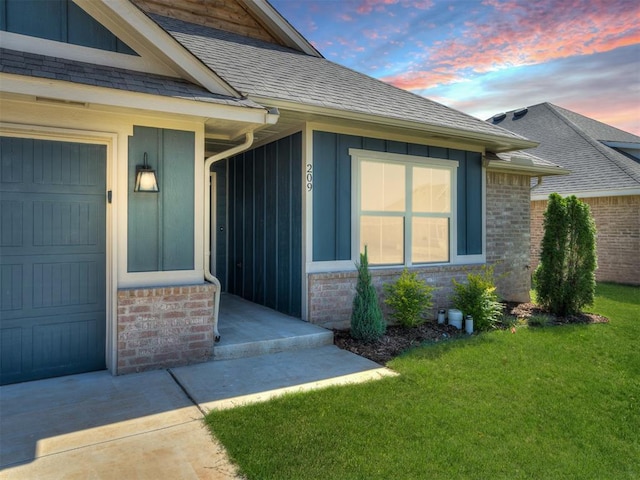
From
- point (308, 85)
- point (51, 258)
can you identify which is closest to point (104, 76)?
point (51, 258)

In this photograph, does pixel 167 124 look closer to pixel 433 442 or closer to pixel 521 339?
pixel 433 442

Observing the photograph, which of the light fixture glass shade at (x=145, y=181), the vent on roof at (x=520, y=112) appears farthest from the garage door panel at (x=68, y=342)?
the vent on roof at (x=520, y=112)

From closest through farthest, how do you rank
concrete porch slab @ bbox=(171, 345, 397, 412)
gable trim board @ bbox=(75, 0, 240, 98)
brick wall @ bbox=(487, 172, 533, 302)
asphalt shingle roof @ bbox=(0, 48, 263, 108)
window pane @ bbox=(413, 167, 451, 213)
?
asphalt shingle roof @ bbox=(0, 48, 263, 108), concrete porch slab @ bbox=(171, 345, 397, 412), gable trim board @ bbox=(75, 0, 240, 98), window pane @ bbox=(413, 167, 451, 213), brick wall @ bbox=(487, 172, 533, 302)

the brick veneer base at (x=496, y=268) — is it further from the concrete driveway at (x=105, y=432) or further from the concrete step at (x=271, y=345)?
the concrete driveway at (x=105, y=432)

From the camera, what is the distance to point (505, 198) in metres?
8.20

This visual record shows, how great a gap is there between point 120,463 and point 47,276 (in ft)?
7.31

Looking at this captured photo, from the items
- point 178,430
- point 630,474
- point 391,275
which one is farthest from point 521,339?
point 178,430

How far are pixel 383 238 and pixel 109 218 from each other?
3851 millimetres

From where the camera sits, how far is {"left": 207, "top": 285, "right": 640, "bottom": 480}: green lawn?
2.66m

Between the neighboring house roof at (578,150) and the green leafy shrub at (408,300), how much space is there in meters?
8.33

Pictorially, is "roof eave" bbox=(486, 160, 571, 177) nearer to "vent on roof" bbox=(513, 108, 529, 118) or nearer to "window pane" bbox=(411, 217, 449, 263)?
"window pane" bbox=(411, 217, 449, 263)

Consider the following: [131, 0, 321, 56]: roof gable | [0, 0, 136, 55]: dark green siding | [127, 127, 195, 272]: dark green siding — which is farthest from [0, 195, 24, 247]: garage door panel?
[131, 0, 321, 56]: roof gable

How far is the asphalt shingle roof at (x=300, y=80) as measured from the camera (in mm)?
5453

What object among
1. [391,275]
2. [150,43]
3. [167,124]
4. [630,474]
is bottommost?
[630,474]
